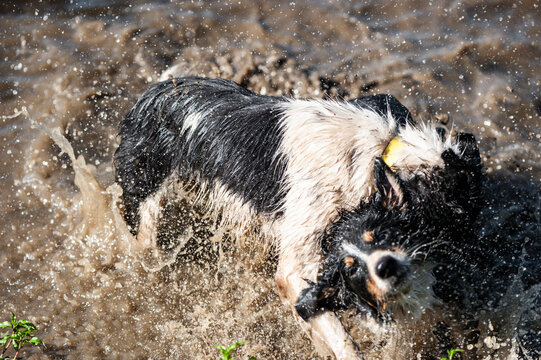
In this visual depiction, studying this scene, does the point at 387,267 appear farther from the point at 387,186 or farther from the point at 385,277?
the point at 387,186

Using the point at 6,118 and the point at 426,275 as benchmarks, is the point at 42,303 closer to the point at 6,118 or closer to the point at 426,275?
the point at 6,118

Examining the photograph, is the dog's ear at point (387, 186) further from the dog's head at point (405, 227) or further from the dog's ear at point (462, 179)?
the dog's ear at point (462, 179)

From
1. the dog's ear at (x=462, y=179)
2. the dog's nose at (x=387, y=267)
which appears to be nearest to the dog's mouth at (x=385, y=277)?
the dog's nose at (x=387, y=267)

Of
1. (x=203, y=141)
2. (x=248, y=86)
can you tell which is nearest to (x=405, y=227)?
(x=203, y=141)

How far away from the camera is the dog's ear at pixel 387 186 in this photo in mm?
2943

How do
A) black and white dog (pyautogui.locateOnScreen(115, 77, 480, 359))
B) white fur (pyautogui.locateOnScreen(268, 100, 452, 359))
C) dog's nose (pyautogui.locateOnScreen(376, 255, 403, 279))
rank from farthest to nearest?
1. white fur (pyautogui.locateOnScreen(268, 100, 452, 359))
2. black and white dog (pyautogui.locateOnScreen(115, 77, 480, 359))
3. dog's nose (pyautogui.locateOnScreen(376, 255, 403, 279))

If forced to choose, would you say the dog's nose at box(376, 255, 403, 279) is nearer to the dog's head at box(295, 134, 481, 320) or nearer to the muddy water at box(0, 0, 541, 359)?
the dog's head at box(295, 134, 481, 320)

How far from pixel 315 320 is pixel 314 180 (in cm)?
83

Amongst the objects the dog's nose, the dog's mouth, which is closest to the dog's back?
the dog's mouth

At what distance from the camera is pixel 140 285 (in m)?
4.55

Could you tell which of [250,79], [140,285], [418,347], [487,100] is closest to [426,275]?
[418,347]

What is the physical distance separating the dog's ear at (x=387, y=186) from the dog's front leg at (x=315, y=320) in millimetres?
636

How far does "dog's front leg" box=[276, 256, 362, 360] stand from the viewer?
→ 325 centimetres

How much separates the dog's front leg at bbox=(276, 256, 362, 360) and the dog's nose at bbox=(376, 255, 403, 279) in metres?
0.72
